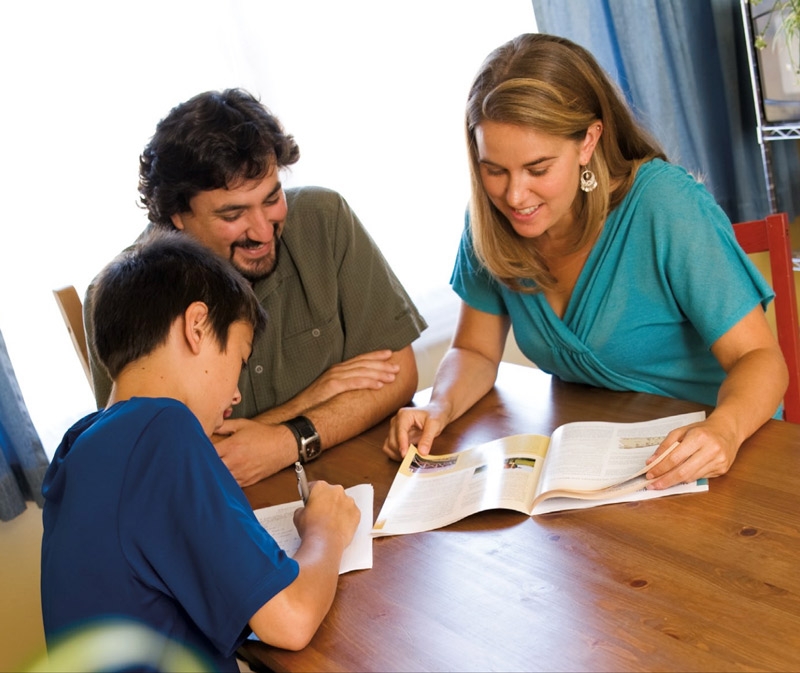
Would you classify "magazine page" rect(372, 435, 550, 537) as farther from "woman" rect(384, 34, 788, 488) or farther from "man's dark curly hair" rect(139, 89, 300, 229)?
"man's dark curly hair" rect(139, 89, 300, 229)

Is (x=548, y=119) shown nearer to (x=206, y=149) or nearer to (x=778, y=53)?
(x=206, y=149)

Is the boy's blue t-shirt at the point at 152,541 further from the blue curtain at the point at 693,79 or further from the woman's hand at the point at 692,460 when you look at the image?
the blue curtain at the point at 693,79

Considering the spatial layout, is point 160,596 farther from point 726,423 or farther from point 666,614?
point 726,423

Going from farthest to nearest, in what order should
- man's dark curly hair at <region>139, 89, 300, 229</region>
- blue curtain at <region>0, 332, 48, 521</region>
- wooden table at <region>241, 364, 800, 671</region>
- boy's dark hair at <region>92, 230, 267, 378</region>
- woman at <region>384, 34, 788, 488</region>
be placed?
blue curtain at <region>0, 332, 48, 521</region>, man's dark curly hair at <region>139, 89, 300, 229</region>, woman at <region>384, 34, 788, 488</region>, boy's dark hair at <region>92, 230, 267, 378</region>, wooden table at <region>241, 364, 800, 671</region>

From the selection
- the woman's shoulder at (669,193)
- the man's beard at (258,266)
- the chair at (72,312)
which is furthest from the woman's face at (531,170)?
the chair at (72,312)

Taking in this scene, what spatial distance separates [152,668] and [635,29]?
2.74 m

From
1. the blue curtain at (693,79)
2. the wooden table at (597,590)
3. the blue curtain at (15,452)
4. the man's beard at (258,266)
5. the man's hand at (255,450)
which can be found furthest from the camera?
the blue curtain at (693,79)

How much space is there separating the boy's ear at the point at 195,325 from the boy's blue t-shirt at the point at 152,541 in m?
0.15

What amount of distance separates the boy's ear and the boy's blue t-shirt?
0.15m

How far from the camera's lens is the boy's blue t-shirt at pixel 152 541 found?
1026mm

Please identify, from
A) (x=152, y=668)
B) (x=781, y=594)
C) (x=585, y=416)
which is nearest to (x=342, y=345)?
(x=585, y=416)

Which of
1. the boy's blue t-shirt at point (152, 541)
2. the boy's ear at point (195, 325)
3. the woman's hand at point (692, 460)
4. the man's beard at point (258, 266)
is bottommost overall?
the woman's hand at point (692, 460)

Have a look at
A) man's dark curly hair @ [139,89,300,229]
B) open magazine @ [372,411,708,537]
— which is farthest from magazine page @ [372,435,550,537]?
man's dark curly hair @ [139,89,300,229]

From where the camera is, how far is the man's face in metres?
1.75
